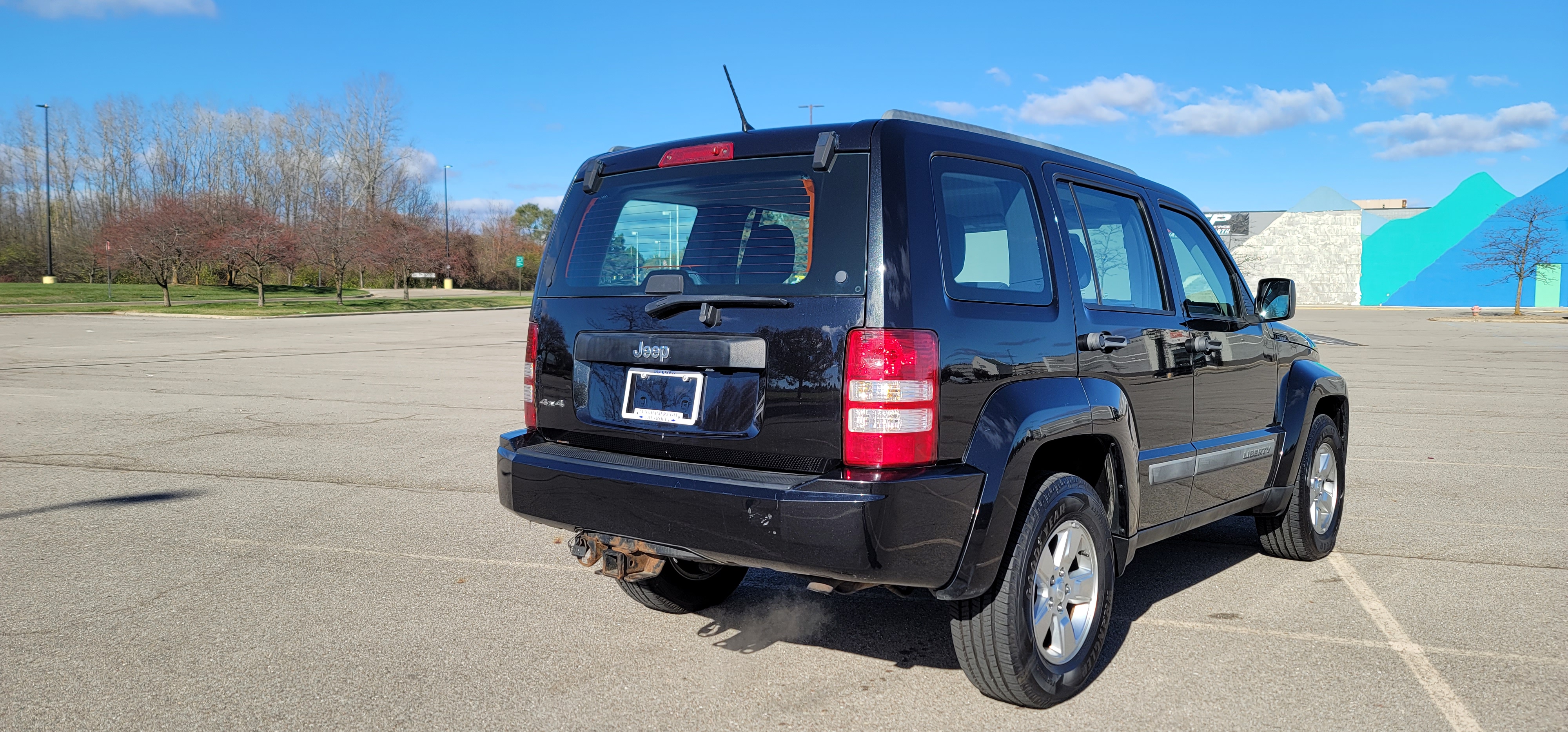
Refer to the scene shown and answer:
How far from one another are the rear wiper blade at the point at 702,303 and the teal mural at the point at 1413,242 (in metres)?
81.8

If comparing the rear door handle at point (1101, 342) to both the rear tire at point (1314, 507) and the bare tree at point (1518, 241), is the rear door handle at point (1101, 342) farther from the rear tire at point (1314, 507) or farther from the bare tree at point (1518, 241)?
the bare tree at point (1518, 241)

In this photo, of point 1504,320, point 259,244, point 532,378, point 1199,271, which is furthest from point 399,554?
point 1504,320

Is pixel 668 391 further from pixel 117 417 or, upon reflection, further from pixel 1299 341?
pixel 117 417

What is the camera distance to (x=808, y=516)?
3.08 m

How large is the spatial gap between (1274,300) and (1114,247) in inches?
50.0

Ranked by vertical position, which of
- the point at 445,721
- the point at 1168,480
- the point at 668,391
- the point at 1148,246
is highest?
the point at 1148,246

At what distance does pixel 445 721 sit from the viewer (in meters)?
3.39

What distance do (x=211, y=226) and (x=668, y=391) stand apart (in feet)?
146

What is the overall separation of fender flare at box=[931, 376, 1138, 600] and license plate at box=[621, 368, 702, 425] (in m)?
0.88

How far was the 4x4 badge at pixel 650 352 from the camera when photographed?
3.50 metres

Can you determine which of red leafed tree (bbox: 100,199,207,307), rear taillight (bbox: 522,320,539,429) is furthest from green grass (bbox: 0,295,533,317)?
rear taillight (bbox: 522,320,539,429)

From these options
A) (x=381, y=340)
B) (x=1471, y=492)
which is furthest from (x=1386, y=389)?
(x=381, y=340)

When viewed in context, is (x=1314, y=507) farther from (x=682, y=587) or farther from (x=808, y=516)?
(x=808, y=516)

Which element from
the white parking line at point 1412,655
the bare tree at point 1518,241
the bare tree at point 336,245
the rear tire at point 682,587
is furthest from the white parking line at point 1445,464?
the bare tree at point 1518,241
